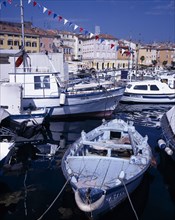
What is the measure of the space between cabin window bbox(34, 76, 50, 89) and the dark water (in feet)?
18.0

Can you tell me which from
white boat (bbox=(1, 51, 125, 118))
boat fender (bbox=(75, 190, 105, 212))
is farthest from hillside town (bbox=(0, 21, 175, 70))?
boat fender (bbox=(75, 190, 105, 212))

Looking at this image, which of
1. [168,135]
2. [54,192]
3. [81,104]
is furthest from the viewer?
[81,104]

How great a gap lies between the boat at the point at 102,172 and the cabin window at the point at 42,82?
8.49m

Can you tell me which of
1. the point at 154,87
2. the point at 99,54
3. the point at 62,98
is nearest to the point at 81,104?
the point at 62,98

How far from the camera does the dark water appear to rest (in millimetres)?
7711

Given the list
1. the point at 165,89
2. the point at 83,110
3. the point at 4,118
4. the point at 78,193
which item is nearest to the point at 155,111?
the point at 165,89

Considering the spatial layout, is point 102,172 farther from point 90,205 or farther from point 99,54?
point 99,54

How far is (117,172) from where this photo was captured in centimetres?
Result: 794

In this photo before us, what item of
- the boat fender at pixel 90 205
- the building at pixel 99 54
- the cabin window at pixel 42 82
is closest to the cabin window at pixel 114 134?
the boat fender at pixel 90 205

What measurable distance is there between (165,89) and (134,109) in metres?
4.09

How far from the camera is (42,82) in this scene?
728 inches

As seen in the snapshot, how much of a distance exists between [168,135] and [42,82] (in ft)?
33.5

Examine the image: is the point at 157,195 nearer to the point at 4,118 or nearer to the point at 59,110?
the point at 4,118

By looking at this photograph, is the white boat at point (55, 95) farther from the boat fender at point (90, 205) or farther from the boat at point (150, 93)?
the boat fender at point (90, 205)
